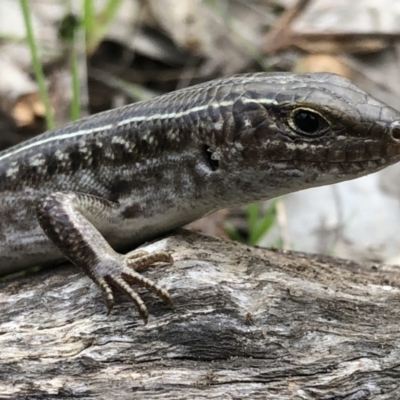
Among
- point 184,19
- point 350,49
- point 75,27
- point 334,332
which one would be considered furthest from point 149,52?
point 334,332

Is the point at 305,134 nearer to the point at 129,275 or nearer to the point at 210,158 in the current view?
the point at 210,158

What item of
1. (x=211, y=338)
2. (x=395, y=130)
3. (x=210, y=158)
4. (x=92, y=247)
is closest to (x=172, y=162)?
(x=210, y=158)

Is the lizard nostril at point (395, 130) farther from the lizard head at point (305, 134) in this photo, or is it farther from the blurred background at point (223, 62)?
the blurred background at point (223, 62)

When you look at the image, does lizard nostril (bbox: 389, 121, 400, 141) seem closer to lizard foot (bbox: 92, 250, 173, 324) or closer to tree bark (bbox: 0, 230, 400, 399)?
tree bark (bbox: 0, 230, 400, 399)

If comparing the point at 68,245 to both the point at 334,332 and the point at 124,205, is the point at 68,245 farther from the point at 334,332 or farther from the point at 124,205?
the point at 334,332

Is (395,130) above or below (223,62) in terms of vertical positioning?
below

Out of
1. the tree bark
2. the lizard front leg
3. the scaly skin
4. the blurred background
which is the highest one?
the blurred background

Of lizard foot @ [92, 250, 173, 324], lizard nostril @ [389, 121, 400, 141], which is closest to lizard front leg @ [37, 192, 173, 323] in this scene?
lizard foot @ [92, 250, 173, 324]
